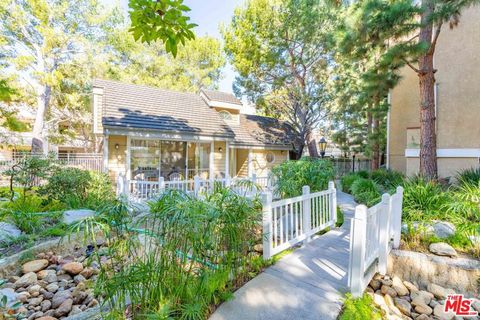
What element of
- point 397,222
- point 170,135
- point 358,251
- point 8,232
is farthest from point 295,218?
point 170,135

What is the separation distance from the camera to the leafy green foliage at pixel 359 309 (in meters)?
2.69

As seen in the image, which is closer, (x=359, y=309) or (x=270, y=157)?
(x=359, y=309)

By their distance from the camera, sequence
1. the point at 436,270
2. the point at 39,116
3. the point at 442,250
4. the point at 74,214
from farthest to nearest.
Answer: the point at 39,116 < the point at 74,214 < the point at 442,250 < the point at 436,270

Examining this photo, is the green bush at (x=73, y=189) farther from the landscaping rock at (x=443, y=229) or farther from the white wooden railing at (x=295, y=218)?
the landscaping rock at (x=443, y=229)

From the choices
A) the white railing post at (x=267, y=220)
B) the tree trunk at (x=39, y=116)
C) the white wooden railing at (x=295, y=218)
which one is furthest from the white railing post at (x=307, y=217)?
the tree trunk at (x=39, y=116)

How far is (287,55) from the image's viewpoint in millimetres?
15062

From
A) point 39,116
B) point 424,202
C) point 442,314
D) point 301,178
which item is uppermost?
point 39,116

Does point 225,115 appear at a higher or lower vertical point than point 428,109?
higher

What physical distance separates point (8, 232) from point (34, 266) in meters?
1.24

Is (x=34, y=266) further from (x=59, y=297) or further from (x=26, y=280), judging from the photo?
(x=59, y=297)

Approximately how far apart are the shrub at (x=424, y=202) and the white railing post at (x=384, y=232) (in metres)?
1.43

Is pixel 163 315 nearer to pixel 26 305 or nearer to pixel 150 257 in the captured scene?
pixel 150 257

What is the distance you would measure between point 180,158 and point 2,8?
1223 centimetres

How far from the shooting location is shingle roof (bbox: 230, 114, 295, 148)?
1431 cm
